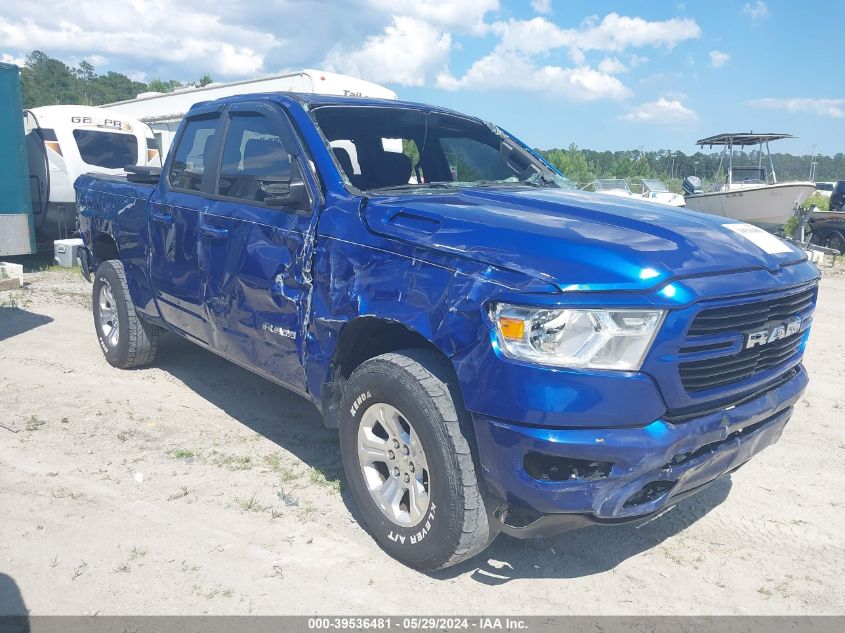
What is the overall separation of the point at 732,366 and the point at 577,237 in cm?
77

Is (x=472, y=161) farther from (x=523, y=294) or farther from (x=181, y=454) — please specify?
(x=181, y=454)

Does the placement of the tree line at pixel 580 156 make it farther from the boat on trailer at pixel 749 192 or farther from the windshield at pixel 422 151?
the windshield at pixel 422 151

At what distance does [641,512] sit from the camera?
251cm

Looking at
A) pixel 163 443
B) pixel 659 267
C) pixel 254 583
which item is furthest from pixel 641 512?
pixel 163 443

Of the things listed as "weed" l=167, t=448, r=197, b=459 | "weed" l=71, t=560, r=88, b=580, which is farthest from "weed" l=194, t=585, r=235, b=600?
"weed" l=167, t=448, r=197, b=459

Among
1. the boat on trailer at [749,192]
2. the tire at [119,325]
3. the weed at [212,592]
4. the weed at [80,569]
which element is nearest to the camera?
the weed at [212,592]

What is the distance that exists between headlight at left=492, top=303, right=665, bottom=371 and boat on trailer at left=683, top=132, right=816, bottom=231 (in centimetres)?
1419

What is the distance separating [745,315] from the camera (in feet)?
8.60

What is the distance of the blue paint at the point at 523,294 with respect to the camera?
2.36 m

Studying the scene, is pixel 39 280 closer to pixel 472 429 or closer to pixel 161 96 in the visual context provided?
pixel 161 96

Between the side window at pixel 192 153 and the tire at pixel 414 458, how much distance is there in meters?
2.13

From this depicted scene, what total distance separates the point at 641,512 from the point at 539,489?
412 mm

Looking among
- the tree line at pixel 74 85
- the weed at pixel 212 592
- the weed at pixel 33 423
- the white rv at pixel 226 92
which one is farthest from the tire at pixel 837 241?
the tree line at pixel 74 85
